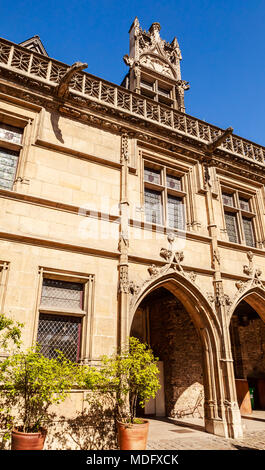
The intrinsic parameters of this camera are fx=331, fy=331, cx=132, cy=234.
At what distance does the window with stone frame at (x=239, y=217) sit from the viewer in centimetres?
1031

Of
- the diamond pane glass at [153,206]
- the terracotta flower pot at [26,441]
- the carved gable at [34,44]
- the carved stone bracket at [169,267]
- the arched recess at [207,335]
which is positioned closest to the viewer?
the terracotta flower pot at [26,441]

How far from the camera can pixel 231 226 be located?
34.2 ft

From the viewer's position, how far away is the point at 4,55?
25.9 ft

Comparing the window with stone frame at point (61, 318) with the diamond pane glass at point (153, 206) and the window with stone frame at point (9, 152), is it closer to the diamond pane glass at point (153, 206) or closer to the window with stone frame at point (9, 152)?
the window with stone frame at point (9, 152)

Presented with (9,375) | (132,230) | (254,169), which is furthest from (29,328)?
(254,169)

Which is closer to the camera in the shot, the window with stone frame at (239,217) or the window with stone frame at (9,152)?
the window with stone frame at (9,152)

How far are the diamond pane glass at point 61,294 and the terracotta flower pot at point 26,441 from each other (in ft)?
7.77

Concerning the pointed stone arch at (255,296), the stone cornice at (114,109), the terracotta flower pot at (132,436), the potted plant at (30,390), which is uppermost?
the stone cornice at (114,109)

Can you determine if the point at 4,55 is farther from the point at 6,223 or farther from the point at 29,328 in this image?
the point at 29,328

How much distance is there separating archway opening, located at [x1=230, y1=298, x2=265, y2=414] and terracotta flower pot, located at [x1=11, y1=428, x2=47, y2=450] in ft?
29.8

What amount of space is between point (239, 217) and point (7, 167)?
7.04m

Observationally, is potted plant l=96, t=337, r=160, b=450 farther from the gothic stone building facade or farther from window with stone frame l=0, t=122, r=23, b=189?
window with stone frame l=0, t=122, r=23, b=189

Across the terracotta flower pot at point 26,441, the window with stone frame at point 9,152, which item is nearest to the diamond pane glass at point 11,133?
the window with stone frame at point 9,152

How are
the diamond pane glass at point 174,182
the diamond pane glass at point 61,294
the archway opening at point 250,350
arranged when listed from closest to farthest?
the diamond pane glass at point 61,294, the diamond pane glass at point 174,182, the archway opening at point 250,350
